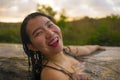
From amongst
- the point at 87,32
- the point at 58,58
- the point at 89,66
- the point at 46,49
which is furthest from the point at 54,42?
the point at 87,32

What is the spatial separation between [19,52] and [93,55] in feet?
2.84

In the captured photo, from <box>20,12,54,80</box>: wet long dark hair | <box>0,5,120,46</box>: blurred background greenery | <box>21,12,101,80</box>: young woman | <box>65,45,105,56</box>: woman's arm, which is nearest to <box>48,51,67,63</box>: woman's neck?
<box>21,12,101,80</box>: young woman

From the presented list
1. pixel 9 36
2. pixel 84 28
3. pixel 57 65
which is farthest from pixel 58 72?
pixel 84 28

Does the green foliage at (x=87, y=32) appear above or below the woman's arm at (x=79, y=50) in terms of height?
below

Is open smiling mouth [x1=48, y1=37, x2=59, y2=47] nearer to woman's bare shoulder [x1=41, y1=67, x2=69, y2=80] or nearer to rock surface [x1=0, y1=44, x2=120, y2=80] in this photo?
woman's bare shoulder [x1=41, y1=67, x2=69, y2=80]

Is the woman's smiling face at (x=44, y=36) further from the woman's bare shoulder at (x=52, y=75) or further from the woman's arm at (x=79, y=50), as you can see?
the woman's arm at (x=79, y=50)

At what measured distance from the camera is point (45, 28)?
2750mm

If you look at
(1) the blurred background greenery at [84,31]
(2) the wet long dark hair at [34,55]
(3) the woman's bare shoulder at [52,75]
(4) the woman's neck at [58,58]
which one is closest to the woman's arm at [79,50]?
(4) the woman's neck at [58,58]

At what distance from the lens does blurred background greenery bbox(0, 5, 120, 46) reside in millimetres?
10195

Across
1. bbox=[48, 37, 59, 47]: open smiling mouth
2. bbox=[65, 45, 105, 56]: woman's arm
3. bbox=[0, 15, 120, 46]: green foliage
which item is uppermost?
bbox=[48, 37, 59, 47]: open smiling mouth

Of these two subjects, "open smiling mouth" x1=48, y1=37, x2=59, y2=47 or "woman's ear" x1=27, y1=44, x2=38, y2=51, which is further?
"woman's ear" x1=27, y1=44, x2=38, y2=51

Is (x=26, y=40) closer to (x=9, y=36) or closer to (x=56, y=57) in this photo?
(x=56, y=57)

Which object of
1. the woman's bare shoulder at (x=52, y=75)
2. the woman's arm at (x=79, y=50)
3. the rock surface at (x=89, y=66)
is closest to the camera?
the woman's bare shoulder at (x=52, y=75)

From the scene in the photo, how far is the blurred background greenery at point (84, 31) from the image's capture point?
10195 mm
